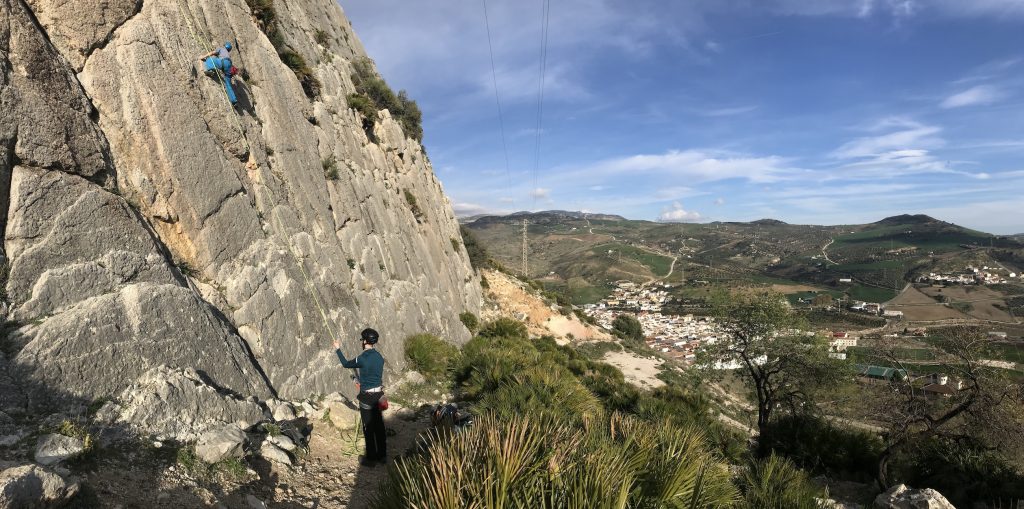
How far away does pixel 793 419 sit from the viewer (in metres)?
13.5

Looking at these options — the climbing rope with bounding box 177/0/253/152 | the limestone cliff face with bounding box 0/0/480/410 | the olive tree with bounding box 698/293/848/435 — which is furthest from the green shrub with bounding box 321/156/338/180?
the olive tree with bounding box 698/293/848/435

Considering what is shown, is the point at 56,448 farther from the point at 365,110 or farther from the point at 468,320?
the point at 468,320

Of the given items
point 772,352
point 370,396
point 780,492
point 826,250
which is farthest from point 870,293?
point 370,396

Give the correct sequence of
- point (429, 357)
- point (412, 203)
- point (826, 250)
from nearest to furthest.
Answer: point (429, 357) → point (412, 203) → point (826, 250)

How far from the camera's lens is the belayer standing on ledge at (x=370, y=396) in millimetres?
7332

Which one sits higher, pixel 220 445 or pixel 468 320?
pixel 220 445

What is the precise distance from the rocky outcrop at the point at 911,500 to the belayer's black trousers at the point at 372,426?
25.6ft

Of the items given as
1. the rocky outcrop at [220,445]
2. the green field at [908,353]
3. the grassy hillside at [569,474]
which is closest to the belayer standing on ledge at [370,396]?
the rocky outcrop at [220,445]

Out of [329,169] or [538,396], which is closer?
[538,396]

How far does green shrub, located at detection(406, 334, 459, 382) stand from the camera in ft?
47.0

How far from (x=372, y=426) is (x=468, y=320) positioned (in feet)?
54.0

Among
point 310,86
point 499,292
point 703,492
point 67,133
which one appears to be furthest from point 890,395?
point 499,292

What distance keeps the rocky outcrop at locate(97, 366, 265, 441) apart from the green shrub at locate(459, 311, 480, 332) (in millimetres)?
16862

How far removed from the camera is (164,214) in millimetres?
7688
